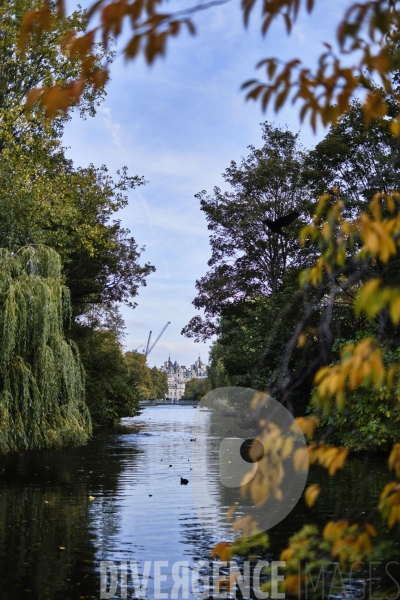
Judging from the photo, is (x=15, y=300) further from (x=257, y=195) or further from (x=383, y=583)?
(x=257, y=195)

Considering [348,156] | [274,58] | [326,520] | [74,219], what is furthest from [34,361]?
[274,58]

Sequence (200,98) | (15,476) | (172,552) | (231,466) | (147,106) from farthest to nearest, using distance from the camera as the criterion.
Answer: (231,466)
(15,476)
(172,552)
(147,106)
(200,98)

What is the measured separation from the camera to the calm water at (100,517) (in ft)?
26.2

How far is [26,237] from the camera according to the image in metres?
23.0

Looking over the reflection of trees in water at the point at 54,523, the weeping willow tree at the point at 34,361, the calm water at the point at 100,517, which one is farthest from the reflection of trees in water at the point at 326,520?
the weeping willow tree at the point at 34,361

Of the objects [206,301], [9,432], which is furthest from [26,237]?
[206,301]

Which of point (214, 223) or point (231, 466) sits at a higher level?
point (214, 223)

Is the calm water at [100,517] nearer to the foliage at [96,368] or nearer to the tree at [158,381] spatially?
the foliage at [96,368]

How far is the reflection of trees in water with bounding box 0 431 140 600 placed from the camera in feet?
25.0

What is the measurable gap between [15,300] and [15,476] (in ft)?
14.8

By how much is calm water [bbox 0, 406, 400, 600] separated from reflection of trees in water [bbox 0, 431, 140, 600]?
0.01 m

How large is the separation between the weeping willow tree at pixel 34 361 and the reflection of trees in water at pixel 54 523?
0.99 m

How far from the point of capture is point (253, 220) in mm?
32906

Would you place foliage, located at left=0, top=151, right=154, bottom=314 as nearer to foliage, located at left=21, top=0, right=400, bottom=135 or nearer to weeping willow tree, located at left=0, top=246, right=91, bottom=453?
weeping willow tree, located at left=0, top=246, right=91, bottom=453
